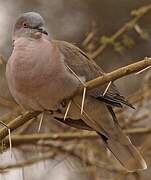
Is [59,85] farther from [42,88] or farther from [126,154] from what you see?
[126,154]

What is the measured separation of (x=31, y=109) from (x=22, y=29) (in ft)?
1.74

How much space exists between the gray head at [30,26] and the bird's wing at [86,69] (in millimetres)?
133

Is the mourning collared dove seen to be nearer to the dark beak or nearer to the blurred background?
the dark beak

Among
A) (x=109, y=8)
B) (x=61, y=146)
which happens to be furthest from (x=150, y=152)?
(x=109, y=8)

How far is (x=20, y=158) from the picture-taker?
4672 millimetres

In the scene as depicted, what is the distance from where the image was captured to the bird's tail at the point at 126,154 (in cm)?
412

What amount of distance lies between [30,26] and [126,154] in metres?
1.00

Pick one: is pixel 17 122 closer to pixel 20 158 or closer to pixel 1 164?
pixel 1 164

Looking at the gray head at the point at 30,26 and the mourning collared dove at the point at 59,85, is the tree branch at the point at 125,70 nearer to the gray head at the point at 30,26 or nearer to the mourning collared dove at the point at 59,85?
the mourning collared dove at the point at 59,85

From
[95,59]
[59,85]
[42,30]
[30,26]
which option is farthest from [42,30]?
[95,59]

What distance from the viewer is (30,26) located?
157 inches

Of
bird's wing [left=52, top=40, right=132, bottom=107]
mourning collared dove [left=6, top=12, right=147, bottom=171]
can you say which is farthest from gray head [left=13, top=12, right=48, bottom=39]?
bird's wing [left=52, top=40, right=132, bottom=107]

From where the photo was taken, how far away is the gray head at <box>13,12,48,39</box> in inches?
154

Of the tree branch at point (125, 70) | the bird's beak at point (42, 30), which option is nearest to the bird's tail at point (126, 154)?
the bird's beak at point (42, 30)
